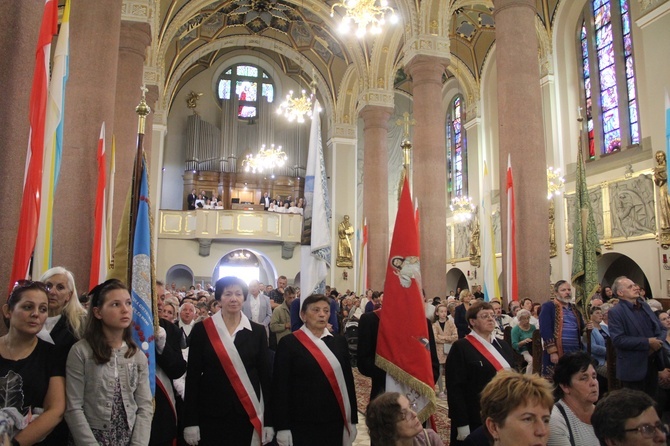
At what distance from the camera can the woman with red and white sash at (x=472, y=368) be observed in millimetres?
3404

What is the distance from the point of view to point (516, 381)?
6.91 ft

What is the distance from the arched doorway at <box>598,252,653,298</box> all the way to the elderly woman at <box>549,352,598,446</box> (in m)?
12.4

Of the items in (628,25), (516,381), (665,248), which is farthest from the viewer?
(628,25)

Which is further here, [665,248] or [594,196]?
[594,196]

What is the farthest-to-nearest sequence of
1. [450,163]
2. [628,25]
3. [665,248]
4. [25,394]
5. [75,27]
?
1. [450,163]
2. [628,25]
3. [665,248]
4. [75,27]
5. [25,394]

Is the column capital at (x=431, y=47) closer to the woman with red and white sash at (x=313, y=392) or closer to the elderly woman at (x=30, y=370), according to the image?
the woman with red and white sash at (x=313, y=392)

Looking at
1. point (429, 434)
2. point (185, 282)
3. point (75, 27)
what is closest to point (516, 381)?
point (429, 434)

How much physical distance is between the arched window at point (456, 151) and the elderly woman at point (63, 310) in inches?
740

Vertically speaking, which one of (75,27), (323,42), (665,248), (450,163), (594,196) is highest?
(323,42)

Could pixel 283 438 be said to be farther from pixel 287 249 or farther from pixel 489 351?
pixel 287 249

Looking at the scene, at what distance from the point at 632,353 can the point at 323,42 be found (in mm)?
17692

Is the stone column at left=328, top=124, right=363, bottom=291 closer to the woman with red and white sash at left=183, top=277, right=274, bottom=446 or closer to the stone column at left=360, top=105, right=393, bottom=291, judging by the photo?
the stone column at left=360, top=105, right=393, bottom=291

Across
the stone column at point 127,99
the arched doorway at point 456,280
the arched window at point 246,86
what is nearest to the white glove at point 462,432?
the stone column at point 127,99

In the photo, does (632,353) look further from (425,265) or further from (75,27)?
(425,265)
